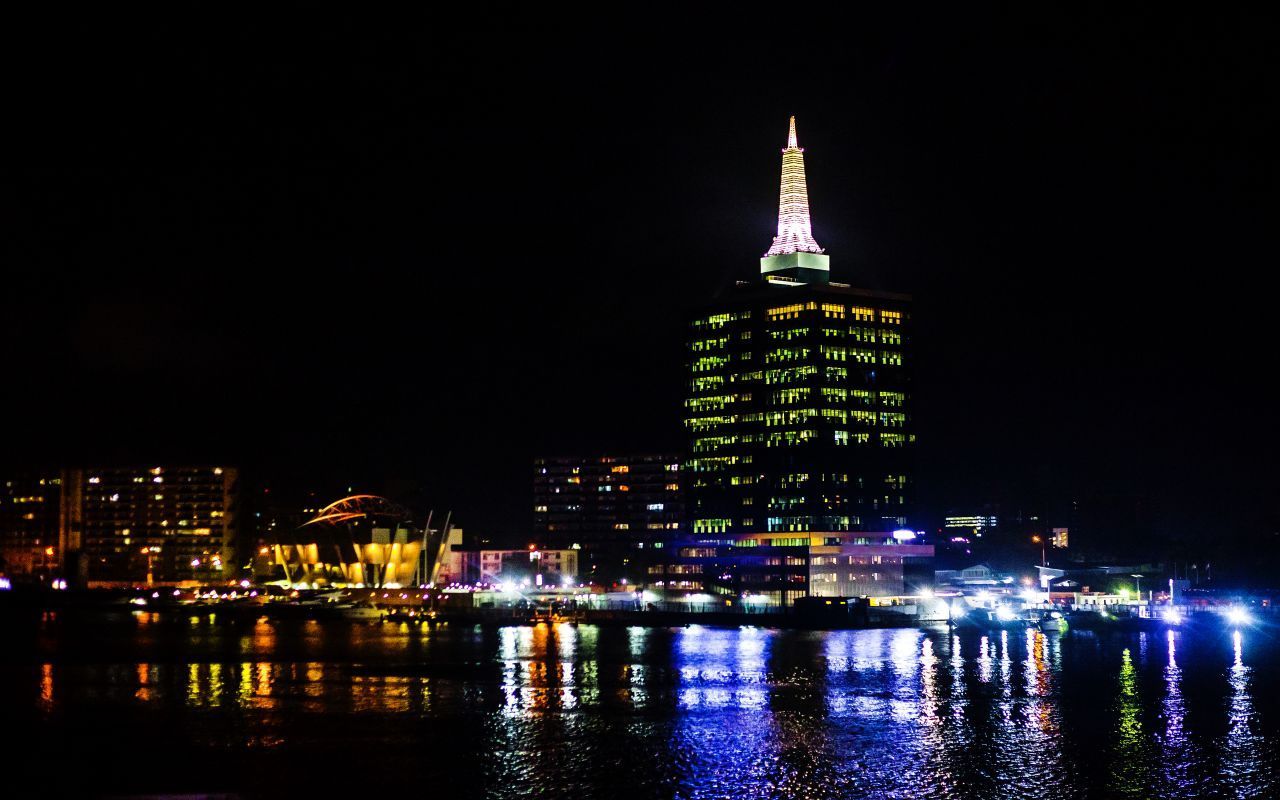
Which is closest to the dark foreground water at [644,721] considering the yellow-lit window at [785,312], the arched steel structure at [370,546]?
the yellow-lit window at [785,312]

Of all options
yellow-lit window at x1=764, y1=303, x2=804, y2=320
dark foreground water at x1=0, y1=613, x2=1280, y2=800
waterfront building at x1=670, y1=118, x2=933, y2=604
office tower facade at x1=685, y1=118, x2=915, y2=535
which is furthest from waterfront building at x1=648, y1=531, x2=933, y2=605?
dark foreground water at x1=0, y1=613, x2=1280, y2=800

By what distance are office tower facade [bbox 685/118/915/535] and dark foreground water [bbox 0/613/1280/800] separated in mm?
46885

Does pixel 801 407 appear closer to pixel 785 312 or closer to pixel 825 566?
pixel 785 312

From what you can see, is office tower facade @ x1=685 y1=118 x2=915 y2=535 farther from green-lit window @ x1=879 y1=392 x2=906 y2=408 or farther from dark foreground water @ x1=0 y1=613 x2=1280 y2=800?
dark foreground water @ x1=0 y1=613 x2=1280 y2=800

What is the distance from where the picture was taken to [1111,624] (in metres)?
132

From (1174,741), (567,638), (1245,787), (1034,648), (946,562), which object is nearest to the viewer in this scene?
(1245,787)

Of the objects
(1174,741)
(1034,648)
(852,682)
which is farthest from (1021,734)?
(1034,648)

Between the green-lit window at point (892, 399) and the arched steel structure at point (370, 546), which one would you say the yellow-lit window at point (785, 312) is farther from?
the arched steel structure at point (370, 546)

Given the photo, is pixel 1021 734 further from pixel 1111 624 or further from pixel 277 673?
pixel 1111 624

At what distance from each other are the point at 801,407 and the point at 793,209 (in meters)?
23.4

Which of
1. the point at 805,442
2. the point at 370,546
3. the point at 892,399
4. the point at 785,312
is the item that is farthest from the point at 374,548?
the point at 892,399

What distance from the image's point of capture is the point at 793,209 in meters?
162

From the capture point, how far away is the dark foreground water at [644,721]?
49875mm

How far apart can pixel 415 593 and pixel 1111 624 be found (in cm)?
8179
